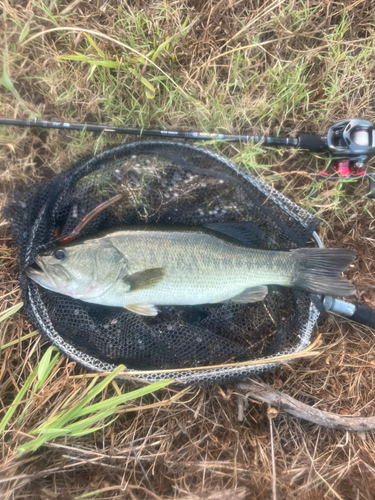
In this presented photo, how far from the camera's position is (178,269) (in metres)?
2.28

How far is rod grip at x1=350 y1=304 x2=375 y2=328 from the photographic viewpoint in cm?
248

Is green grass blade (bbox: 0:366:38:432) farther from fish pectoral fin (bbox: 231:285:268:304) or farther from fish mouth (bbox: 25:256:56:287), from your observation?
fish pectoral fin (bbox: 231:285:268:304)

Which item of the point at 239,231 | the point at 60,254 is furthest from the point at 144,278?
the point at 239,231

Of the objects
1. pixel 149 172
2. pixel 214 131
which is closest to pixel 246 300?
pixel 149 172

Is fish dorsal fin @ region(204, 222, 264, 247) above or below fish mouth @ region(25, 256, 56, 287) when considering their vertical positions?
above

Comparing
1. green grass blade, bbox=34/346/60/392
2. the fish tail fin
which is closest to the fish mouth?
green grass blade, bbox=34/346/60/392

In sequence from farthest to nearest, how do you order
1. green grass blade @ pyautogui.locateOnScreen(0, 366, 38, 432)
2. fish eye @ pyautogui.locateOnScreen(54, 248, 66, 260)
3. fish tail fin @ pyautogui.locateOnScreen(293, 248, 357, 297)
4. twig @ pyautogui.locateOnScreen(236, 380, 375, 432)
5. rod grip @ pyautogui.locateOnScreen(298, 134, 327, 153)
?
rod grip @ pyautogui.locateOnScreen(298, 134, 327, 153) → twig @ pyautogui.locateOnScreen(236, 380, 375, 432) → fish tail fin @ pyautogui.locateOnScreen(293, 248, 357, 297) → fish eye @ pyautogui.locateOnScreen(54, 248, 66, 260) → green grass blade @ pyautogui.locateOnScreen(0, 366, 38, 432)

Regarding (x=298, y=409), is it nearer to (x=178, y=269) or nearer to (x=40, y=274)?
(x=178, y=269)

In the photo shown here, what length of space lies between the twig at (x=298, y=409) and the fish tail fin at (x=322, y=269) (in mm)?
768

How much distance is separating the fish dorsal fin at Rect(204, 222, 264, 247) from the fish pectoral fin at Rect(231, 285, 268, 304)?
312 mm

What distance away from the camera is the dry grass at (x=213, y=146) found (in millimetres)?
2322


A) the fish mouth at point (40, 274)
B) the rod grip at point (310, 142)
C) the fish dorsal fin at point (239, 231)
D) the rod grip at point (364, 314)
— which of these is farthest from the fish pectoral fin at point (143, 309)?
the rod grip at point (310, 142)

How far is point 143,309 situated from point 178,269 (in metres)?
0.35

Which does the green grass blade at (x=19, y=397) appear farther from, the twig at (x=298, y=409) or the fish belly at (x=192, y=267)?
the twig at (x=298, y=409)
